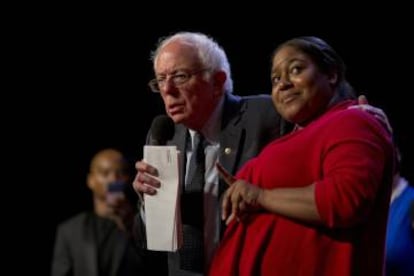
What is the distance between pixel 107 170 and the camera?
15.8ft

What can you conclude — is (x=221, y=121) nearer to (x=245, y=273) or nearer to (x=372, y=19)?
(x=245, y=273)

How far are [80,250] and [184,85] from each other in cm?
226

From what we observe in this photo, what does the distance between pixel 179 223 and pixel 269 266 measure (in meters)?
0.50

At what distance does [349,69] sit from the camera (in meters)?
4.70

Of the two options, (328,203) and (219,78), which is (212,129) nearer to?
(219,78)

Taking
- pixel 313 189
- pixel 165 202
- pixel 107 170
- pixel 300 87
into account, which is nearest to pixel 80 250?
pixel 107 170

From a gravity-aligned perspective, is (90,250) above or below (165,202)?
below

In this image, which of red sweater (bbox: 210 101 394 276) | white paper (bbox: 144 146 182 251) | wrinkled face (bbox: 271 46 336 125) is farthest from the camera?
white paper (bbox: 144 146 182 251)

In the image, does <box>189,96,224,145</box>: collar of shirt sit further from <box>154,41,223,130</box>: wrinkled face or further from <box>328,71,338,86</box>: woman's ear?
<box>328,71,338,86</box>: woman's ear

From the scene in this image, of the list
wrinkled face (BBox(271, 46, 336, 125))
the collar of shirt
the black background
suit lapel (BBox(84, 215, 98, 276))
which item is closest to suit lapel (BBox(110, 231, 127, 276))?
suit lapel (BBox(84, 215, 98, 276))

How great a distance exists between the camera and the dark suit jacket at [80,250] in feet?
14.8

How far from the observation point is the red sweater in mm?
1741

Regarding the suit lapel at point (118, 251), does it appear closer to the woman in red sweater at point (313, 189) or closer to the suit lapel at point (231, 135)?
the suit lapel at point (231, 135)

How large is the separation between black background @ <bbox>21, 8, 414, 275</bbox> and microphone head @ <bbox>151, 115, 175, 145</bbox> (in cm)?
218
